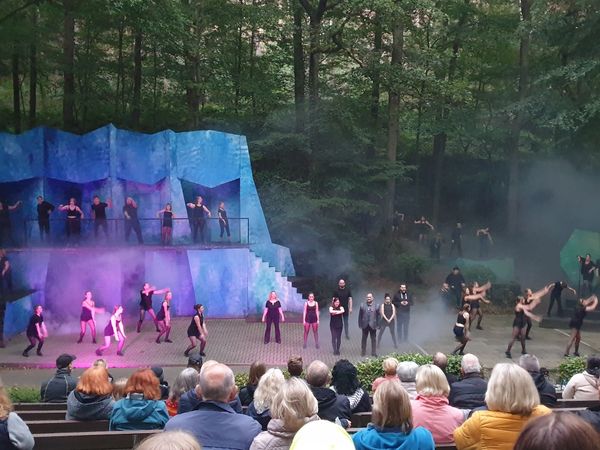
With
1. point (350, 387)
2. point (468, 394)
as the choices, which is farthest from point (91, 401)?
point (468, 394)

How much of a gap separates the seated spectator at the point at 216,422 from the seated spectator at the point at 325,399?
153 cm

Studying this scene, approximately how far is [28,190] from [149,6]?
307 inches

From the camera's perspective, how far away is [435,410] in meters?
4.74

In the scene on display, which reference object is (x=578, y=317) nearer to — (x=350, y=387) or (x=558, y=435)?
(x=350, y=387)

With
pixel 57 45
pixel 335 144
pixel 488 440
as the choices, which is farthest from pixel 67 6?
pixel 488 440

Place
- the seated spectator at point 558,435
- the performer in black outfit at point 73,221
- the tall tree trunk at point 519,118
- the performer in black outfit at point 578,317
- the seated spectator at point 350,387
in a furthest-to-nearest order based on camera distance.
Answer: the tall tree trunk at point 519,118
the performer in black outfit at point 73,221
the performer in black outfit at point 578,317
the seated spectator at point 350,387
the seated spectator at point 558,435

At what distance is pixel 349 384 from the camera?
6.05 m

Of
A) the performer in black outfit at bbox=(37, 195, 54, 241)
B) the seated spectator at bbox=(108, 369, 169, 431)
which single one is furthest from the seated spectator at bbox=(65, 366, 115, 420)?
the performer in black outfit at bbox=(37, 195, 54, 241)

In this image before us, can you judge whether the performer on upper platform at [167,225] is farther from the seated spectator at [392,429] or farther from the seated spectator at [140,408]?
the seated spectator at [392,429]

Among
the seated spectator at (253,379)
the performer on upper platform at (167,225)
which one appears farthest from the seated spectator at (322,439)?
the performer on upper platform at (167,225)

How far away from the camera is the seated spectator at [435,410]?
15.2 feet

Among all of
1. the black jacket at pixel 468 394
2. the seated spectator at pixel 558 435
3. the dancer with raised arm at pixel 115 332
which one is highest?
the seated spectator at pixel 558 435

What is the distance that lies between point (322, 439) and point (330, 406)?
2.68 metres

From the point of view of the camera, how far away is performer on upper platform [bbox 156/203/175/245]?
67.5ft
